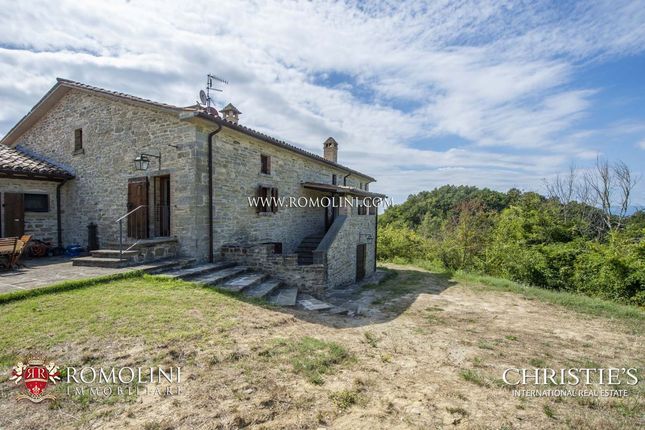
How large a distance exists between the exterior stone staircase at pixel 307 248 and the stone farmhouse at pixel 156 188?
0.22ft

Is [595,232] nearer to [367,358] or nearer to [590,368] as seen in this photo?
[590,368]

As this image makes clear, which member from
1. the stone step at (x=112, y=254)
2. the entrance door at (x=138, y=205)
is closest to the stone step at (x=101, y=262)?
the stone step at (x=112, y=254)

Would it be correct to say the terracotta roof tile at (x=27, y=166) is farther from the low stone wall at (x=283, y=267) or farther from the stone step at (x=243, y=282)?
the stone step at (x=243, y=282)

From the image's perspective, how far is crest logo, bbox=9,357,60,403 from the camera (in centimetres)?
300

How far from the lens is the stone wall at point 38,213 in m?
9.78

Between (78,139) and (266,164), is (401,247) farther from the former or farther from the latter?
(78,139)

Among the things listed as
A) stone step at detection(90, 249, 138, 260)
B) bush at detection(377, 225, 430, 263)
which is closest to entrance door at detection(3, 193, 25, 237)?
stone step at detection(90, 249, 138, 260)

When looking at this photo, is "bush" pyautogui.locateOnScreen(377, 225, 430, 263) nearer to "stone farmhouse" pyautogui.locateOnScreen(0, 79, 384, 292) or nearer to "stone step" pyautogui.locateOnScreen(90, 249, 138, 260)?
"stone farmhouse" pyautogui.locateOnScreen(0, 79, 384, 292)

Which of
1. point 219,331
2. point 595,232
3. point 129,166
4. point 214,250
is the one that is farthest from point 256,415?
point 595,232

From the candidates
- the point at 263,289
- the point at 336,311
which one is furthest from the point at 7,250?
the point at 336,311

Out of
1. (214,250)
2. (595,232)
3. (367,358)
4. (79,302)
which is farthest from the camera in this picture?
(595,232)

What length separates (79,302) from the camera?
5125 millimetres

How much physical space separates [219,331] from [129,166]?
743 cm

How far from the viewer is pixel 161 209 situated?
9.39 meters
